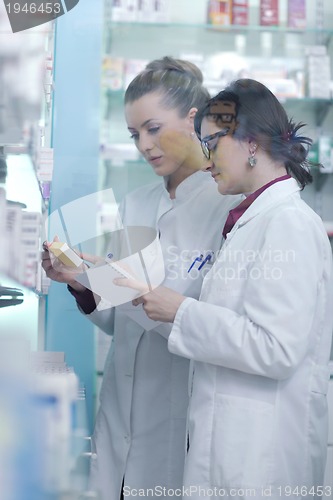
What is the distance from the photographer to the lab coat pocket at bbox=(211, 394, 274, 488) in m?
1.39

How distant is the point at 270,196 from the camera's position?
1493mm

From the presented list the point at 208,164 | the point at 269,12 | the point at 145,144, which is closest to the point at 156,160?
the point at 145,144

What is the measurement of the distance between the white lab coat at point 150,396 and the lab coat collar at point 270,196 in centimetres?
24

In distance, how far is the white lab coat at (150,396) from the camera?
1729 mm

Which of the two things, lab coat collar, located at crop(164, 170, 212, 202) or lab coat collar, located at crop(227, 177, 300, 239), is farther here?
lab coat collar, located at crop(164, 170, 212, 202)

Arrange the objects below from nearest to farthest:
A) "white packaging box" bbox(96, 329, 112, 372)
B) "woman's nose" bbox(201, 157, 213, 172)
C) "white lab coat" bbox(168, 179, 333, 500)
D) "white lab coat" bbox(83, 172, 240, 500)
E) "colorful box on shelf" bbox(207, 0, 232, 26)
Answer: "white lab coat" bbox(168, 179, 333, 500), "woman's nose" bbox(201, 157, 213, 172), "white lab coat" bbox(83, 172, 240, 500), "white packaging box" bbox(96, 329, 112, 372), "colorful box on shelf" bbox(207, 0, 232, 26)

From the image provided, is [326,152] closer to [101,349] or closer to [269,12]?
[269,12]

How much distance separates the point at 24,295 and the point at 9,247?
0.34m

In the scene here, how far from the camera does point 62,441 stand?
1.08 meters

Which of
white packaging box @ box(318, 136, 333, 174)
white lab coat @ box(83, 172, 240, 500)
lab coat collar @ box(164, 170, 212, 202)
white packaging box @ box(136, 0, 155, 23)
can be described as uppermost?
white packaging box @ box(136, 0, 155, 23)

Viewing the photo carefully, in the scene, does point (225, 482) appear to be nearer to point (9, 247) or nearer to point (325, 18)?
point (9, 247)

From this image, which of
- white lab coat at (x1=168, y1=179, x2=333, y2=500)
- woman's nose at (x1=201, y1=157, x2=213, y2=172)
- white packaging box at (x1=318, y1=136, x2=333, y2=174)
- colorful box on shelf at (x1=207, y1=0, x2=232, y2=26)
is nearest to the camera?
white lab coat at (x1=168, y1=179, x2=333, y2=500)

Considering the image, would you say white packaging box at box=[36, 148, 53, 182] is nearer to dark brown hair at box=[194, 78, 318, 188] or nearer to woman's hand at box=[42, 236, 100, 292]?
woman's hand at box=[42, 236, 100, 292]

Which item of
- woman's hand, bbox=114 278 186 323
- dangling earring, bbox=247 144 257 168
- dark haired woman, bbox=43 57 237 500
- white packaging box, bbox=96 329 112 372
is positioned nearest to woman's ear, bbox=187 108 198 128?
dark haired woman, bbox=43 57 237 500
